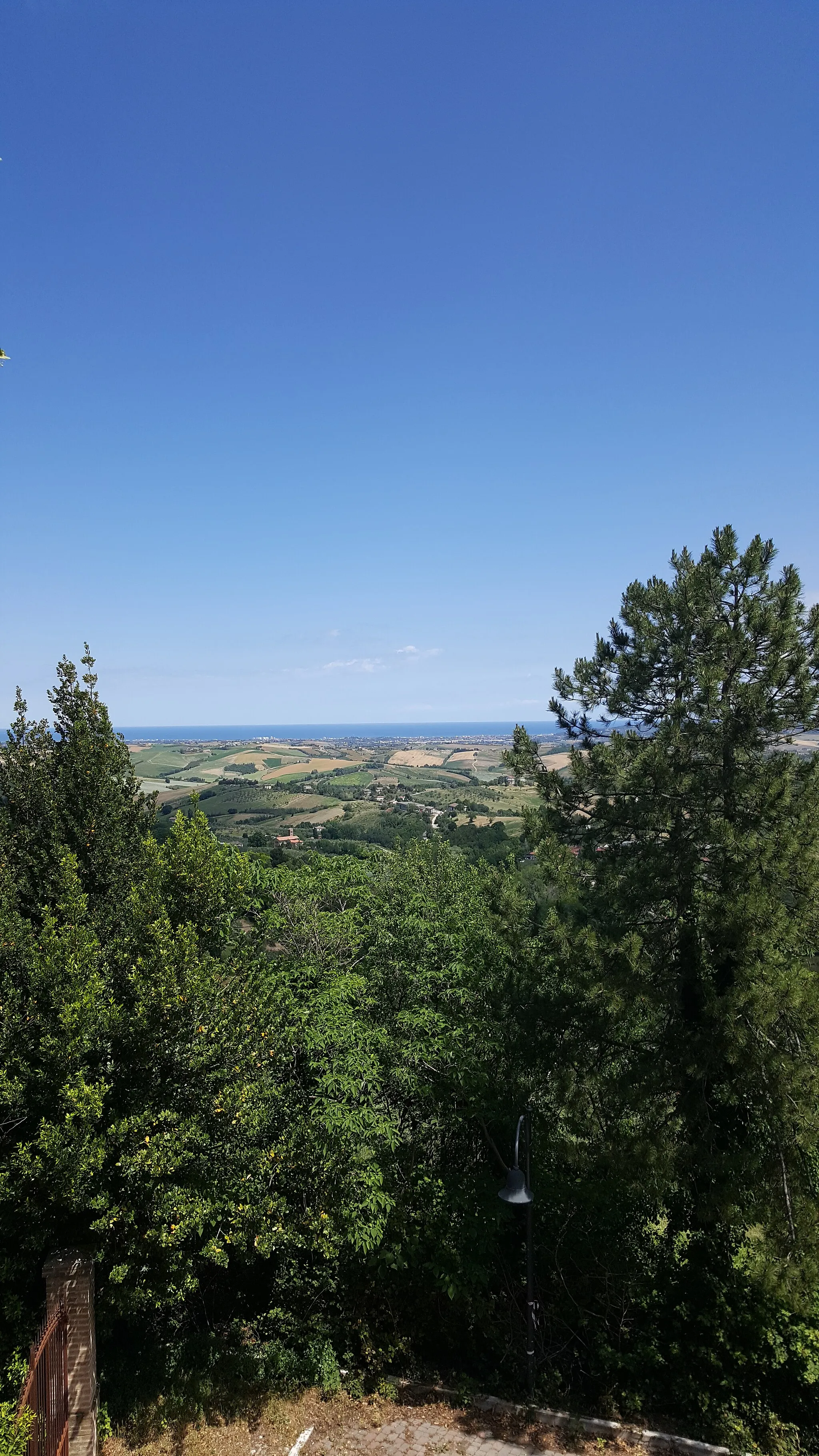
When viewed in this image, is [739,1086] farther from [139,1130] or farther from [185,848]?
[185,848]

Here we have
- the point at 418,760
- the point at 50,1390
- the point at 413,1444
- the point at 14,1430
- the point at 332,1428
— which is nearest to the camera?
the point at 14,1430

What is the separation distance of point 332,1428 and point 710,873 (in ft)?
30.5

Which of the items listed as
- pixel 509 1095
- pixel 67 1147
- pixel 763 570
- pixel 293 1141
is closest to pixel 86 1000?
pixel 67 1147

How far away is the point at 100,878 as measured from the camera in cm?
988

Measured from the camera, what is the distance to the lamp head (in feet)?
27.5

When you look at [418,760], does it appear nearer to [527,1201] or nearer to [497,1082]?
[497,1082]

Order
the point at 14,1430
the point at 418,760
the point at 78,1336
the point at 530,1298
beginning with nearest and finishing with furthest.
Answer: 1. the point at 14,1430
2. the point at 78,1336
3. the point at 530,1298
4. the point at 418,760

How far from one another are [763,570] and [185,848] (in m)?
9.21

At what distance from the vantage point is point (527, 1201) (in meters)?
8.45

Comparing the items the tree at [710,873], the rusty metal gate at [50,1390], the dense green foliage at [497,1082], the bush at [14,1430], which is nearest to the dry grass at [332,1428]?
the dense green foliage at [497,1082]

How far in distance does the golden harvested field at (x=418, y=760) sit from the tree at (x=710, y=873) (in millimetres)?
149014

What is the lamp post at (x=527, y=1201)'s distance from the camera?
27.6ft

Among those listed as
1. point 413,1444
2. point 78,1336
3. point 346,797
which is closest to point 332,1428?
point 413,1444

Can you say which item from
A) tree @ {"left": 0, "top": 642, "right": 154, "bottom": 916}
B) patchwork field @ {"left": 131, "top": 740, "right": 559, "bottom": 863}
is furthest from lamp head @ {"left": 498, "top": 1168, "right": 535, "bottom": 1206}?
tree @ {"left": 0, "top": 642, "right": 154, "bottom": 916}
